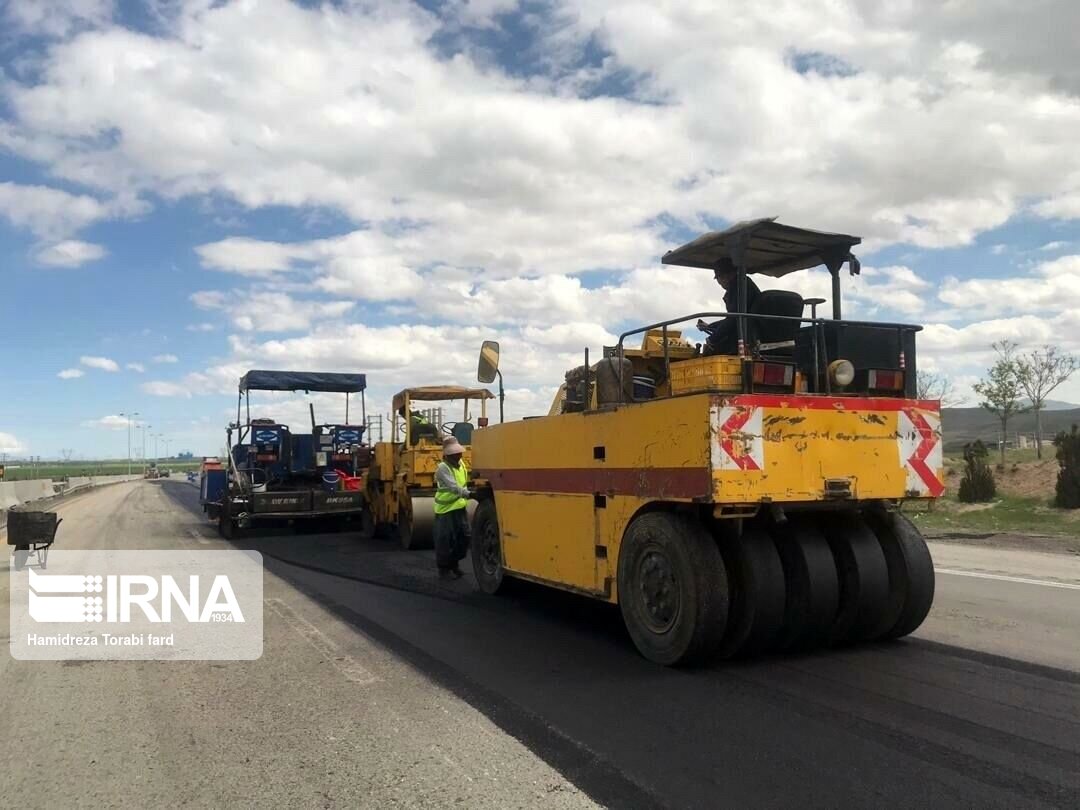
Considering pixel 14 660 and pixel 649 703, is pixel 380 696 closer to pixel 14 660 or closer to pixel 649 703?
pixel 649 703

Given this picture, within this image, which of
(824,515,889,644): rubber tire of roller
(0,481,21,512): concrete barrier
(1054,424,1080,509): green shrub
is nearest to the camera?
(824,515,889,644): rubber tire of roller

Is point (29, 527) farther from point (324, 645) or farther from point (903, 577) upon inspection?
point (903, 577)

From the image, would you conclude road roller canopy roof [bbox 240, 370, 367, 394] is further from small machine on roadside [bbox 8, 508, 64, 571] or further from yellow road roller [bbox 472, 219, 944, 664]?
yellow road roller [bbox 472, 219, 944, 664]

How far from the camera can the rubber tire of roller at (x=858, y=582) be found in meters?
5.99

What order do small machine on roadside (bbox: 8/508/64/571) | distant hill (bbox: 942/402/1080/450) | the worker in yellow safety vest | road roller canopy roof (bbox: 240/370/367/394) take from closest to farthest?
the worker in yellow safety vest, small machine on roadside (bbox: 8/508/64/571), road roller canopy roof (bbox: 240/370/367/394), distant hill (bbox: 942/402/1080/450)

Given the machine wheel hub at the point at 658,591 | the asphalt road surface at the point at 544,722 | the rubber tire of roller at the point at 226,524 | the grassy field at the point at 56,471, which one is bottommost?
the grassy field at the point at 56,471

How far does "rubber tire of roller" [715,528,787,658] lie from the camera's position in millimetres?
5605

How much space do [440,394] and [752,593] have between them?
975 cm

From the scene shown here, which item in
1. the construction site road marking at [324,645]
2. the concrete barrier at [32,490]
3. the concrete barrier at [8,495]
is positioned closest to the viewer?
the construction site road marking at [324,645]

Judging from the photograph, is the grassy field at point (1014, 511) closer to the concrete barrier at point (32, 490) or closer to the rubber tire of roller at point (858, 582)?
the rubber tire of roller at point (858, 582)

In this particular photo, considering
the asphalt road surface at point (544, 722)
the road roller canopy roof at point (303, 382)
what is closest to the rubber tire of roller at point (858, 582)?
the asphalt road surface at point (544, 722)

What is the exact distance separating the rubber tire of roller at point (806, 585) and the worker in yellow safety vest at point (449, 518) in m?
4.50

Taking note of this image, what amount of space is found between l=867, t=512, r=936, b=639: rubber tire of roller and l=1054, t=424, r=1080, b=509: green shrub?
14.8 m

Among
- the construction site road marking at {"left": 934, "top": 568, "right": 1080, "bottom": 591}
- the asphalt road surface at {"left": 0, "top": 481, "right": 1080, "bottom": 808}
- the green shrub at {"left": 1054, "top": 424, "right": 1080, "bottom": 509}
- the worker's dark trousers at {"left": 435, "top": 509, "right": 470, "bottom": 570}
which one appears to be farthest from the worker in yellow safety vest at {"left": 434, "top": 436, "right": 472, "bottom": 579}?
the green shrub at {"left": 1054, "top": 424, "right": 1080, "bottom": 509}
